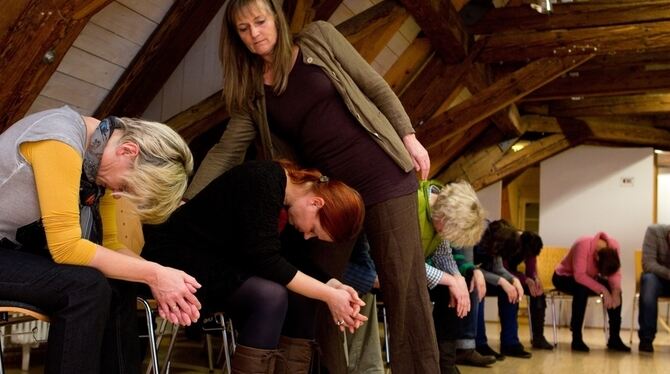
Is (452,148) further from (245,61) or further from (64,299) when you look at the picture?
(64,299)

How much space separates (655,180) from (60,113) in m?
8.17

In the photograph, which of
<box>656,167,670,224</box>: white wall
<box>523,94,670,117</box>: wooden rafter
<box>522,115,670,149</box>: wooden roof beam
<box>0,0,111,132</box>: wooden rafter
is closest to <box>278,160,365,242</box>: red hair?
<box>0,0,111,132</box>: wooden rafter

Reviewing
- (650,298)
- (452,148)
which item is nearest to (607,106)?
(452,148)

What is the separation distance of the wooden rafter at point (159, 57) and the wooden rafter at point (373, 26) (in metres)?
1.03

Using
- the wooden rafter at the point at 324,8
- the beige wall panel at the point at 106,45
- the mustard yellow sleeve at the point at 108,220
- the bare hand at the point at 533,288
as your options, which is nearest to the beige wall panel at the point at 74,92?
the beige wall panel at the point at 106,45

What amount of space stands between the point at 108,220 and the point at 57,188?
0.41 meters

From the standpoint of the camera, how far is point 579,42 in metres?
5.87

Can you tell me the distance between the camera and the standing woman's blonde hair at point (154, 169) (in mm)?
1635

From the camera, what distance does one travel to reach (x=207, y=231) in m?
1.99

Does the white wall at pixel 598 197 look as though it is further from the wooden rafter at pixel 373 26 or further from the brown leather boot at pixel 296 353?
the brown leather boot at pixel 296 353

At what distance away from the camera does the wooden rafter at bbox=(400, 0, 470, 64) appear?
5098mm

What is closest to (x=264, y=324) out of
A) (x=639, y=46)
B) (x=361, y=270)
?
(x=361, y=270)

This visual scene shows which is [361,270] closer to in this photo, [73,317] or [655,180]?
[73,317]

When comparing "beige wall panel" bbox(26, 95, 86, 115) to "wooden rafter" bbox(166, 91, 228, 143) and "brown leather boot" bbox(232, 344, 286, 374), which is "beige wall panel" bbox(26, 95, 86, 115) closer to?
"wooden rafter" bbox(166, 91, 228, 143)
